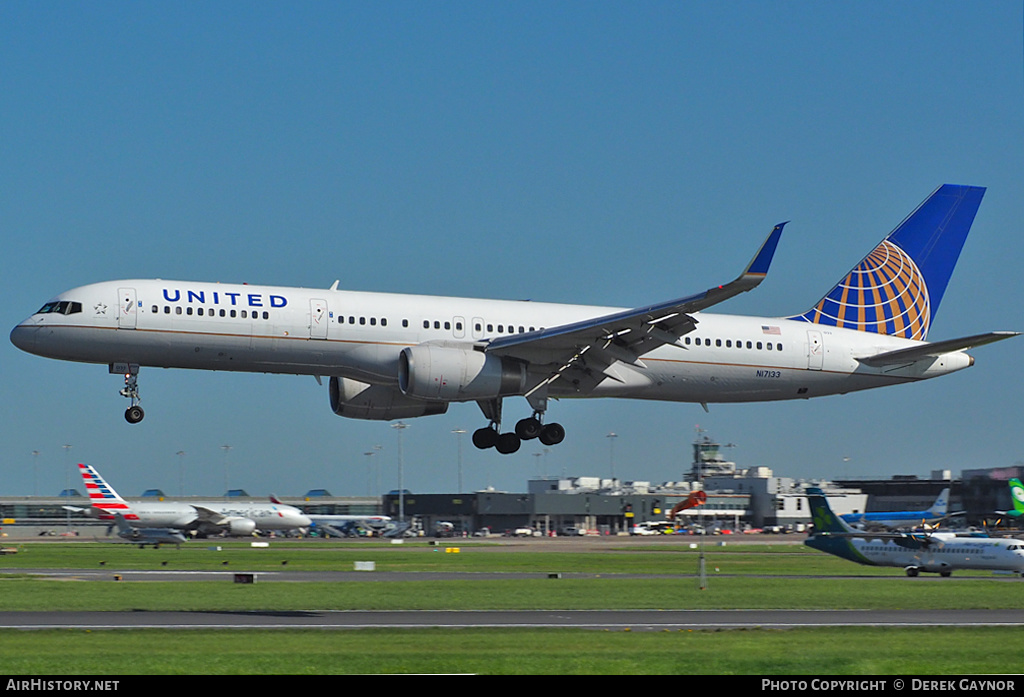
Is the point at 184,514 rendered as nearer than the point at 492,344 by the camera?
No

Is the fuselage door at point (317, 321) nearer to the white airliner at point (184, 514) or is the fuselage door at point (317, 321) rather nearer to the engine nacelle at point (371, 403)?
the engine nacelle at point (371, 403)

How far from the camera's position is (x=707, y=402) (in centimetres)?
4381

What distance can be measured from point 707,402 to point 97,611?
70.9 feet

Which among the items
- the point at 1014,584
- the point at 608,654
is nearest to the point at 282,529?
the point at 1014,584

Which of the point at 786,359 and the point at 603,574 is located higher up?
the point at 786,359

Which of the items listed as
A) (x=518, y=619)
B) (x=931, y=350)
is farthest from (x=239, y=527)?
(x=931, y=350)

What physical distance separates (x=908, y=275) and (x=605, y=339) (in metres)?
16.3

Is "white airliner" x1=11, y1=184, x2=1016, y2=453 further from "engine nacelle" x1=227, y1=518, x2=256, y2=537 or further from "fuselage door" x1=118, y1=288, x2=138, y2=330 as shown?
"engine nacelle" x1=227, y1=518, x2=256, y2=537

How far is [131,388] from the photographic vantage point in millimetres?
38812

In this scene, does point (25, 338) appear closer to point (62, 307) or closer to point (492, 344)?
point (62, 307)

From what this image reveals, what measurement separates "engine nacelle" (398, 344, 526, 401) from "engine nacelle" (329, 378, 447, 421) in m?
3.95

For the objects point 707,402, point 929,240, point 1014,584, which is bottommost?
point 1014,584

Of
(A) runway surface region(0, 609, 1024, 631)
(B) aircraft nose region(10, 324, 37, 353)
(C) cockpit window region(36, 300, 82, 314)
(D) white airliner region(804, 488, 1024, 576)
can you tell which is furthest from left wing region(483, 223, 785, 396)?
(D) white airliner region(804, 488, 1024, 576)
